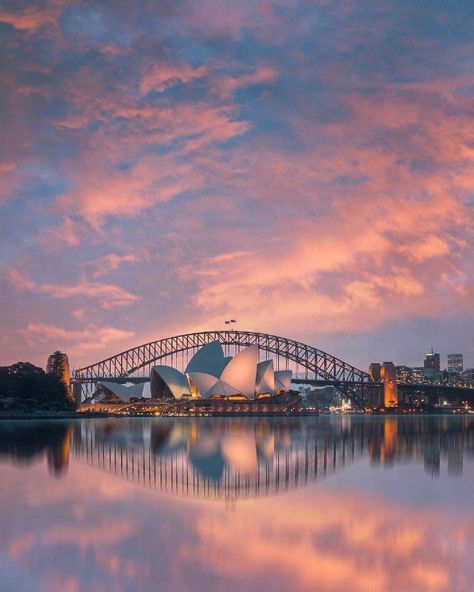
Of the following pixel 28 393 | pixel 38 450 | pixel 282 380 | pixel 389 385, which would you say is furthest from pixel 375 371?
pixel 38 450

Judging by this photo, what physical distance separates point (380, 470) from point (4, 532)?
16937mm

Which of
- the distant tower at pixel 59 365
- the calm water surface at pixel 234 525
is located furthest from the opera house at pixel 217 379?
the calm water surface at pixel 234 525

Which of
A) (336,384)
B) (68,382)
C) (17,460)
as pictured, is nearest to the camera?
(17,460)

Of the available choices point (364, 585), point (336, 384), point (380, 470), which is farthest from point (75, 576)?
point (336, 384)

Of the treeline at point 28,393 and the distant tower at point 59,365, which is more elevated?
the distant tower at point 59,365

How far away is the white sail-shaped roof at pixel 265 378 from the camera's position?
431 ft

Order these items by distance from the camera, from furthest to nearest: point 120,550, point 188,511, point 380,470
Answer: point 380,470 → point 188,511 → point 120,550

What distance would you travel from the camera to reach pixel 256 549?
13.9m

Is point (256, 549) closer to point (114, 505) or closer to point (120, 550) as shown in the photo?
point (120, 550)

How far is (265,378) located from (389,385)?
45.3 meters

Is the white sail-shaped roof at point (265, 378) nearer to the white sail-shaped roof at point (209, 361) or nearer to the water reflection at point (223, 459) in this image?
the white sail-shaped roof at point (209, 361)

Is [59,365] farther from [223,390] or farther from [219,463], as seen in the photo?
[219,463]

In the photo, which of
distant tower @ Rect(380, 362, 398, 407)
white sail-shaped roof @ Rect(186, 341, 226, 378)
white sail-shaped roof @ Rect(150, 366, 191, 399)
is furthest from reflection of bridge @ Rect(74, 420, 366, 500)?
distant tower @ Rect(380, 362, 398, 407)

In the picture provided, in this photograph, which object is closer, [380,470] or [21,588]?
[21,588]
